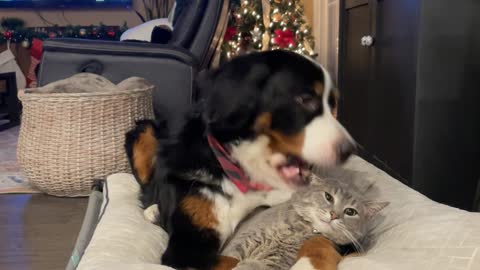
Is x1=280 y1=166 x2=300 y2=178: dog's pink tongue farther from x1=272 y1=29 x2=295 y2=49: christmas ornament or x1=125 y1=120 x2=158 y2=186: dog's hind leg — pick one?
x1=272 y1=29 x2=295 y2=49: christmas ornament

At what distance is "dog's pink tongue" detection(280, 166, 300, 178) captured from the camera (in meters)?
1.23

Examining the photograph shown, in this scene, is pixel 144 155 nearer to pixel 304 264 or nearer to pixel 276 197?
pixel 276 197

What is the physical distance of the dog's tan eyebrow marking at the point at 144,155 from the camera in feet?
5.33

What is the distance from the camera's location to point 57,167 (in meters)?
2.22

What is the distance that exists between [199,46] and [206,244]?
5.29 feet

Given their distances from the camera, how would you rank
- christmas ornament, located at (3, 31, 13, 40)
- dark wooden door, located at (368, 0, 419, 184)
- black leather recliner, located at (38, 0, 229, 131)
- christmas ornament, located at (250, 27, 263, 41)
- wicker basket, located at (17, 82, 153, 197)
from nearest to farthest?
dark wooden door, located at (368, 0, 419, 184) < wicker basket, located at (17, 82, 153, 197) < black leather recliner, located at (38, 0, 229, 131) < christmas ornament, located at (250, 27, 263, 41) < christmas ornament, located at (3, 31, 13, 40)

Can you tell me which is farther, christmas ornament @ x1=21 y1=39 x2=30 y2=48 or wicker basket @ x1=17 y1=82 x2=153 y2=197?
christmas ornament @ x1=21 y1=39 x2=30 y2=48

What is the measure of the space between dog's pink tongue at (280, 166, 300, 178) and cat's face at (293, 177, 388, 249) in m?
0.06

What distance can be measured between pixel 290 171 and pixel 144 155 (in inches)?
23.6

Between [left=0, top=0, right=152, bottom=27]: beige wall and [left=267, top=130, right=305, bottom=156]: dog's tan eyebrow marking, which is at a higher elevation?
[left=0, top=0, right=152, bottom=27]: beige wall

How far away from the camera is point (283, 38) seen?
3.77 metres

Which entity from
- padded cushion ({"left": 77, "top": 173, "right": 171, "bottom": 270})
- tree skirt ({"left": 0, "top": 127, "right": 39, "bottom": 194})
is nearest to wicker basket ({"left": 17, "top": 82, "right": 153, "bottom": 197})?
tree skirt ({"left": 0, "top": 127, "right": 39, "bottom": 194})

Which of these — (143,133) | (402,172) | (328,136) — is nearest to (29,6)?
(143,133)

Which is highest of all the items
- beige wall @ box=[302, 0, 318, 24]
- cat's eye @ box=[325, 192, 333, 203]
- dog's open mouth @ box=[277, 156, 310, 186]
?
beige wall @ box=[302, 0, 318, 24]
